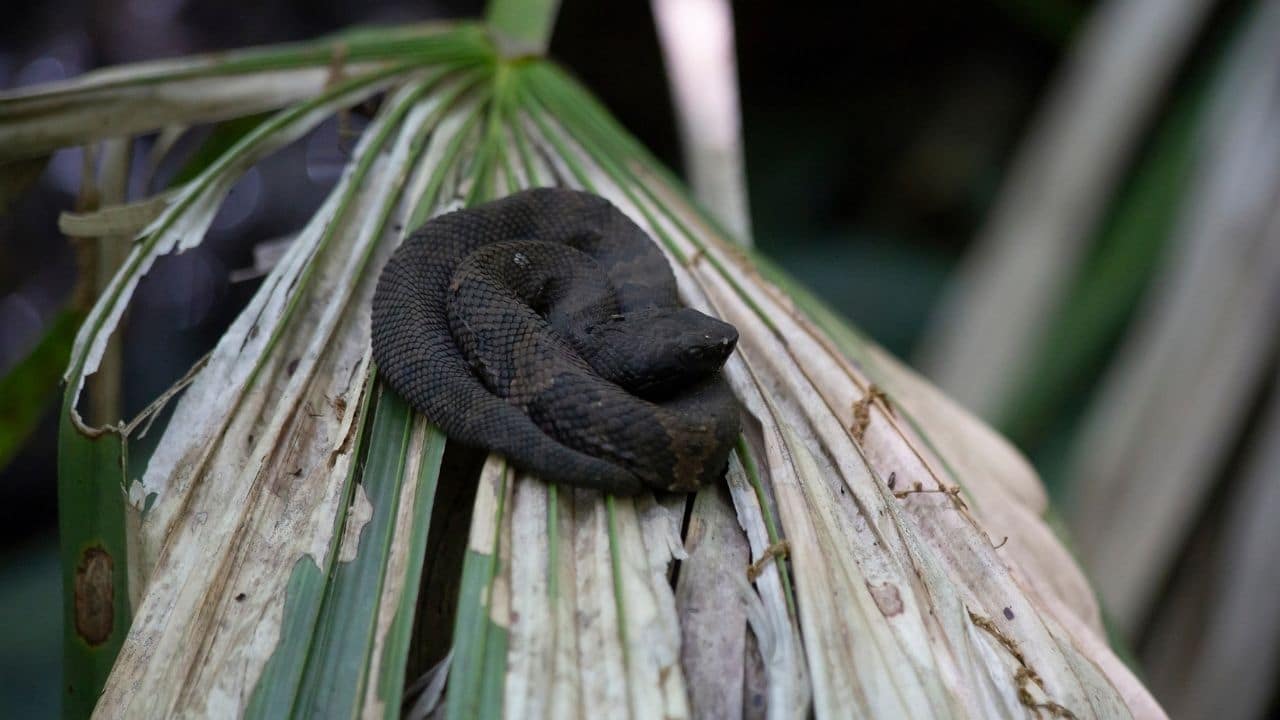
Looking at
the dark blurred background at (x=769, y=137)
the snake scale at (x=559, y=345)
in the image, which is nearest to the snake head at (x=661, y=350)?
the snake scale at (x=559, y=345)

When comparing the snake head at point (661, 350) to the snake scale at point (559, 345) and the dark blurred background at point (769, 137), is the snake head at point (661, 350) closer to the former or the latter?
the snake scale at point (559, 345)

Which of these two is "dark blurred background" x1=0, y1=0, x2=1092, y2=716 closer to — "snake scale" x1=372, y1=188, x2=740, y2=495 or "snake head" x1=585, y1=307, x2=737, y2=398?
"snake scale" x1=372, y1=188, x2=740, y2=495

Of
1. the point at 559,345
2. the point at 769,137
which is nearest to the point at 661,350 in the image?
the point at 559,345

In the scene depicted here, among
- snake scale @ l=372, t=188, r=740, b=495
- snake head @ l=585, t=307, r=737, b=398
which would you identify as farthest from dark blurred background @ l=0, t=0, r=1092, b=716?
snake head @ l=585, t=307, r=737, b=398

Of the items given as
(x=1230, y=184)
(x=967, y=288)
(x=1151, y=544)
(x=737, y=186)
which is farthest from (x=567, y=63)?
(x=1151, y=544)

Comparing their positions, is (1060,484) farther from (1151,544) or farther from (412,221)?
(412,221)

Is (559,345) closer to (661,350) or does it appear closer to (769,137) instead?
(661,350)
